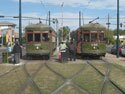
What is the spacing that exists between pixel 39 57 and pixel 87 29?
5.04 m

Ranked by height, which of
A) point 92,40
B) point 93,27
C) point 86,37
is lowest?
point 92,40

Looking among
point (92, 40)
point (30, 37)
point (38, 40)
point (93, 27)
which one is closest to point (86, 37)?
point (92, 40)

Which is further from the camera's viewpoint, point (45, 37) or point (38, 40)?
point (45, 37)

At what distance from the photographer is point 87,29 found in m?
37.8

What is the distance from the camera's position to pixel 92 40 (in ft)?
124

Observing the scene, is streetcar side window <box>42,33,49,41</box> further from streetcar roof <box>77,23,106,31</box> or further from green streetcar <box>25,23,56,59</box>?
streetcar roof <box>77,23,106,31</box>

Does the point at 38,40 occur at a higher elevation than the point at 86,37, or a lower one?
lower

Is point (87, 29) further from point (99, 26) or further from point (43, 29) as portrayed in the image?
point (43, 29)

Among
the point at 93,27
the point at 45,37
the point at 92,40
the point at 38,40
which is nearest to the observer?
the point at 38,40

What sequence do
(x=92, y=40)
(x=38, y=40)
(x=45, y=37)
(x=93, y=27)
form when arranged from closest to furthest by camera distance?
(x=38, y=40)
(x=45, y=37)
(x=92, y=40)
(x=93, y=27)

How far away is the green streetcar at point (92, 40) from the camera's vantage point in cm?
3750

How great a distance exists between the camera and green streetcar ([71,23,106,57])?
123 feet

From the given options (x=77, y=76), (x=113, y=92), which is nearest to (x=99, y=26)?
(x=77, y=76)

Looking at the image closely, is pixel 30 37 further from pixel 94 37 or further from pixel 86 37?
pixel 94 37
